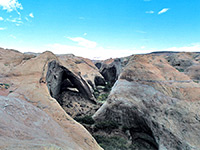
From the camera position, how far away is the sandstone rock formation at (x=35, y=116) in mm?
3496

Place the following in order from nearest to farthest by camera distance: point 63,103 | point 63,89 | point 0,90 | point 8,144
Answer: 1. point 8,144
2. point 0,90
3. point 63,103
4. point 63,89

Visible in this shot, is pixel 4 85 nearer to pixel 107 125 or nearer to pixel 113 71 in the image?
pixel 107 125

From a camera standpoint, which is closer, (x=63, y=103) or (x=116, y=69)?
(x=63, y=103)

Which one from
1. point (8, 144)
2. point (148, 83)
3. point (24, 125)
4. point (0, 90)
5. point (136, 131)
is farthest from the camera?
point (148, 83)

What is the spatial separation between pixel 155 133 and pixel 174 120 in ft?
4.61

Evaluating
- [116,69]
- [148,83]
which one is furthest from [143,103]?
[116,69]

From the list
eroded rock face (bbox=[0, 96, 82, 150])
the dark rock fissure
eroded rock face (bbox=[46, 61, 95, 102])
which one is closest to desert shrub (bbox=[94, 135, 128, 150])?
the dark rock fissure

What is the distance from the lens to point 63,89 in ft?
52.5

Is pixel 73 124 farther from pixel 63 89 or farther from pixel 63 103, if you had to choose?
pixel 63 89

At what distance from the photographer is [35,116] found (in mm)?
4871

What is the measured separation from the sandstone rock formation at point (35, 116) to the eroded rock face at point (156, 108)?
15.3ft

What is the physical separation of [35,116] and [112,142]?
5.46 m

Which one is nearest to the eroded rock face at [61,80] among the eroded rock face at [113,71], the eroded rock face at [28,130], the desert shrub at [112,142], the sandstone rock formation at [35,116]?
the sandstone rock formation at [35,116]

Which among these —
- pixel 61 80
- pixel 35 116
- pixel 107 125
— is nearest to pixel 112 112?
pixel 107 125
